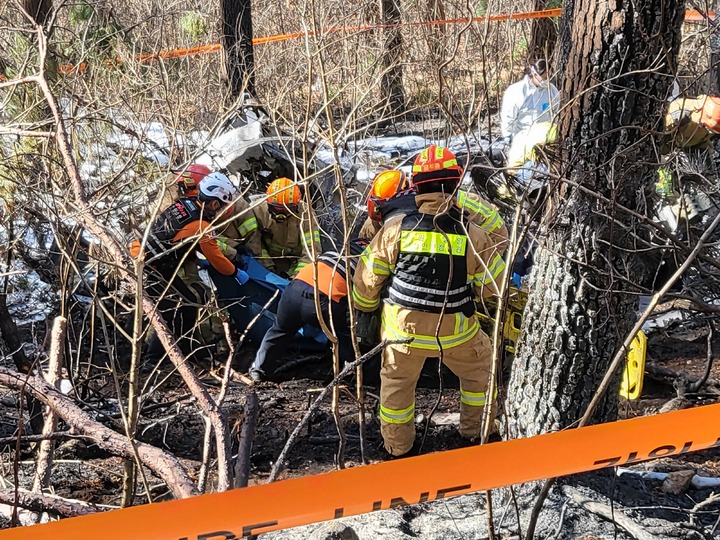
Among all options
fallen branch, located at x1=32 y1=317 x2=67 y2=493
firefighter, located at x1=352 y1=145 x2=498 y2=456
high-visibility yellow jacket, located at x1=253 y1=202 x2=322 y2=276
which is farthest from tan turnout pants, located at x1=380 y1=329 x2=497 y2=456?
high-visibility yellow jacket, located at x1=253 y1=202 x2=322 y2=276

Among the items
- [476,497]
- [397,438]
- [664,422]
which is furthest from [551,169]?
[397,438]

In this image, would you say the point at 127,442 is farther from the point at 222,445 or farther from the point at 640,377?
the point at 640,377

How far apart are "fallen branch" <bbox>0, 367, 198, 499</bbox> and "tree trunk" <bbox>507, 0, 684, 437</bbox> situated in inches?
58.7

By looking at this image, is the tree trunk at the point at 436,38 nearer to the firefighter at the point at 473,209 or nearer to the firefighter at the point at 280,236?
the firefighter at the point at 473,209

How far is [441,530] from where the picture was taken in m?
3.00

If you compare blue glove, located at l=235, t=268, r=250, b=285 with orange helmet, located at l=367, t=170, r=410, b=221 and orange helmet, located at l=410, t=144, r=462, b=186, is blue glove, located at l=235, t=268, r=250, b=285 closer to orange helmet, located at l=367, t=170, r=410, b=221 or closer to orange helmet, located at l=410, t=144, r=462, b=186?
orange helmet, located at l=367, t=170, r=410, b=221

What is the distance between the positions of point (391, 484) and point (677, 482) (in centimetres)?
199

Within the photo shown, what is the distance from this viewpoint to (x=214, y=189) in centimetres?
546

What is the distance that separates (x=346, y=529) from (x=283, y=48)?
28.2 feet

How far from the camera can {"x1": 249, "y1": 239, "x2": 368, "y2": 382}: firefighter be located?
4613 mm

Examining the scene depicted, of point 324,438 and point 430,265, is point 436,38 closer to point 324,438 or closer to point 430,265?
point 430,265

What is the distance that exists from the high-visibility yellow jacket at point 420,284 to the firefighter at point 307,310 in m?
0.41

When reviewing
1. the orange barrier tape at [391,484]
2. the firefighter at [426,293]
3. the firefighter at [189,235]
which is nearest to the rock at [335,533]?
the orange barrier tape at [391,484]

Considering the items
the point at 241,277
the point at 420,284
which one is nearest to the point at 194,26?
the point at 241,277
